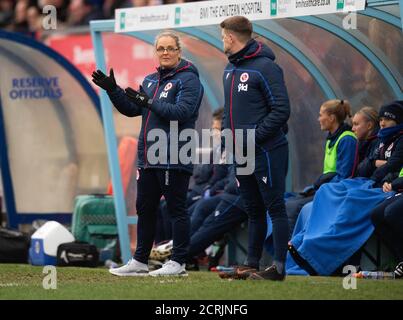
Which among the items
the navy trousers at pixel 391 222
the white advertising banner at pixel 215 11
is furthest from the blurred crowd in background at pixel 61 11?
the navy trousers at pixel 391 222

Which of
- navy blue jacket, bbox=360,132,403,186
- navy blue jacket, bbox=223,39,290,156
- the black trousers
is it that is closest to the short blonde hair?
navy blue jacket, bbox=360,132,403,186

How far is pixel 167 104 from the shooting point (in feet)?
27.7

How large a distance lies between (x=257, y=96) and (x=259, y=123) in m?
0.21

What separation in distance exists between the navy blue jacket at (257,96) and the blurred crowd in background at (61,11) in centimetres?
795

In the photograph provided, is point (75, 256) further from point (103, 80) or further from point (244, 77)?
point (244, 77)

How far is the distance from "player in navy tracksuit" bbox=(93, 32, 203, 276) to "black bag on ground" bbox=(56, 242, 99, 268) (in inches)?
109

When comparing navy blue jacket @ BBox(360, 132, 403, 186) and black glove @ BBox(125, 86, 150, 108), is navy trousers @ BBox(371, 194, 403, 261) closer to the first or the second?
navy blue jacket @ BBox(360, 132, 403, 186)

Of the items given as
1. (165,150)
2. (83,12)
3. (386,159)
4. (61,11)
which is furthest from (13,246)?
(61,11)

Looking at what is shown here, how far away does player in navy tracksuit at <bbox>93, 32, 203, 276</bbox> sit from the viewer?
28.0 feet

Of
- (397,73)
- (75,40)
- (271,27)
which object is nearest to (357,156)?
(397,73)

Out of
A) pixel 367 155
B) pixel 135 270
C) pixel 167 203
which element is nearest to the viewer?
pixel 167 203

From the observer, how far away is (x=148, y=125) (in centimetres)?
862
